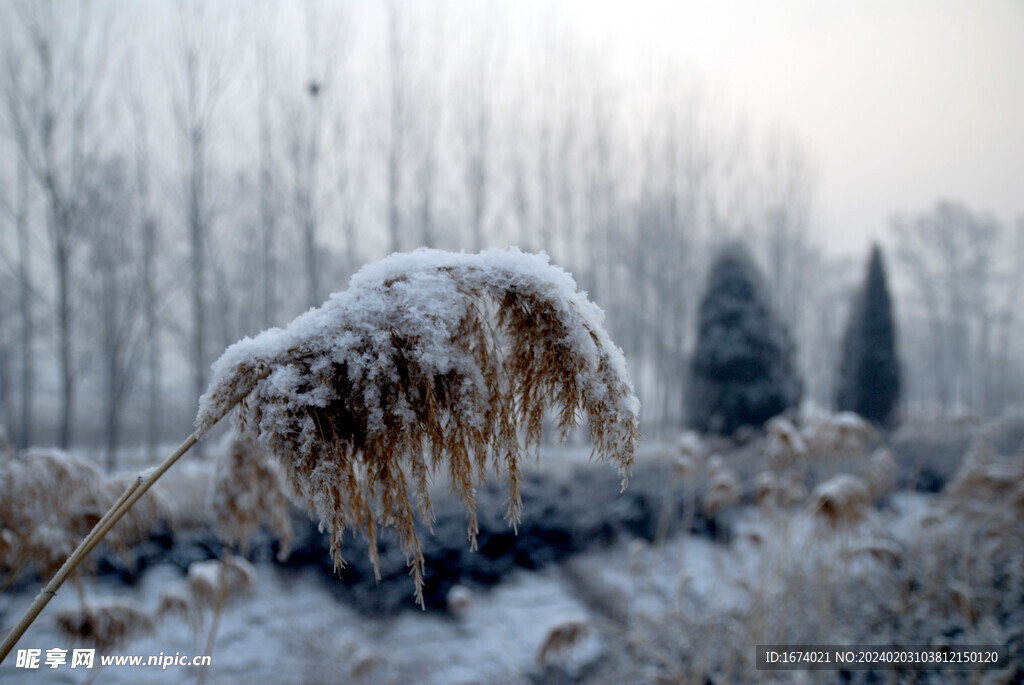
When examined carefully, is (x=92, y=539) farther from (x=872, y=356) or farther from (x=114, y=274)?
(x=872, y=356)

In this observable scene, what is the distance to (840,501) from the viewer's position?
3.41 meters

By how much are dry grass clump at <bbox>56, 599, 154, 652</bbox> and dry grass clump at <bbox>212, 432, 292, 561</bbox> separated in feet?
1.77

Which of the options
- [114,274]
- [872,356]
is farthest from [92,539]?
[872,356]

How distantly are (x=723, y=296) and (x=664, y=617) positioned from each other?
7.58 meters

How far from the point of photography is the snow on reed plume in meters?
1.11

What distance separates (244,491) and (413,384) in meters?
2.04

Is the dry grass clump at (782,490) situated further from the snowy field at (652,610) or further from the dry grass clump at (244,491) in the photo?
the dry grass clump at (244,491)

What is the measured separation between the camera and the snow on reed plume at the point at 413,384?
111cm

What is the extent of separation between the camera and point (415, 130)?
11859 millimetres

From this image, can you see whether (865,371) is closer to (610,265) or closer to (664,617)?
(610,265)

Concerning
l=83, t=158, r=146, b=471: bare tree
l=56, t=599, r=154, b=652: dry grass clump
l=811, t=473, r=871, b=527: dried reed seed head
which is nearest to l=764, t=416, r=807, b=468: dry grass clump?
l=811, t=473, r=871, b=527: dried reed seed head

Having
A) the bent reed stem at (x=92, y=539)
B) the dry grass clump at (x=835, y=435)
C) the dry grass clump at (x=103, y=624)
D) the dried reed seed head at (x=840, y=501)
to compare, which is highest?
the bent reed stem at (x=92, y=539)

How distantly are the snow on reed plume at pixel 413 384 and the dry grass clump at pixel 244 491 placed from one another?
5.63 feet

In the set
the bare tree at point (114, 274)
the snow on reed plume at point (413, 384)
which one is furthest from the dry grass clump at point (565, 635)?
the bare tree at point (114, 274)
